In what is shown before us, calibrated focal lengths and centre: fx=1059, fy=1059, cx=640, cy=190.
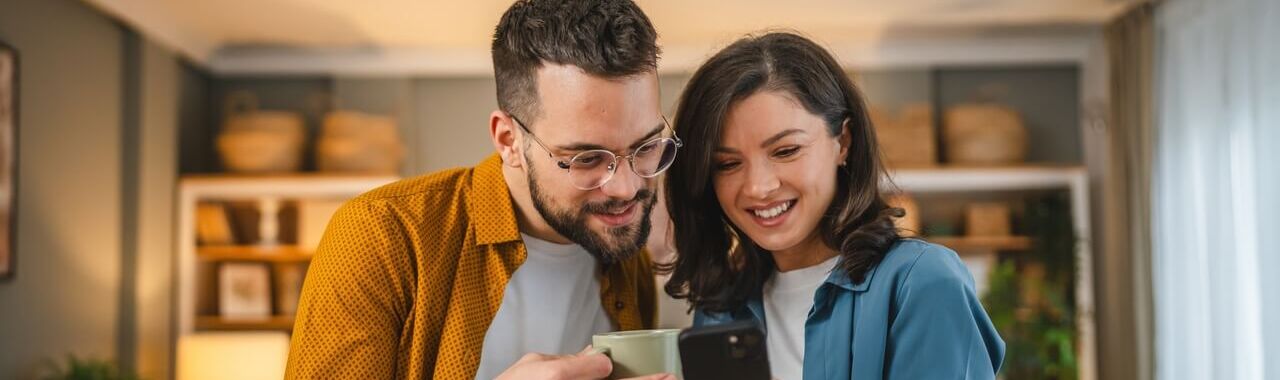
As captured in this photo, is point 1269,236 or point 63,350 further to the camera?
point 63,350

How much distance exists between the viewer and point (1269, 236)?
3.61m

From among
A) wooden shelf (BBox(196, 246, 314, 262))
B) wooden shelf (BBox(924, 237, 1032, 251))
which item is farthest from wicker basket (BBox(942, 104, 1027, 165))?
wooden shelf (BBox(196, 246, 314, 262))

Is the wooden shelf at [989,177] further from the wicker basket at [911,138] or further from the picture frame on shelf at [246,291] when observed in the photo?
the picture frame on shelf at [246,291]

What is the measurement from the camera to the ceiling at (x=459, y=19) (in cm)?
471

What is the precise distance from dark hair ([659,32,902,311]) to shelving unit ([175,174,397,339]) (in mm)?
3965

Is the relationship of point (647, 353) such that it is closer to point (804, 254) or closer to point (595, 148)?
point (595, 148)

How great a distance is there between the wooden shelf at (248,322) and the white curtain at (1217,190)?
413cm

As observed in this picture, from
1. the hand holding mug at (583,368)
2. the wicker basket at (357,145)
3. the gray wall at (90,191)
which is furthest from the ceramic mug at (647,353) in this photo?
the wicker basket at (357,145)

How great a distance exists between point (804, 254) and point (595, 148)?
34 centimetres

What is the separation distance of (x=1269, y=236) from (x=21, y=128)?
440 cm

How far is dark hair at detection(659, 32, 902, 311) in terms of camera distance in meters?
1.29

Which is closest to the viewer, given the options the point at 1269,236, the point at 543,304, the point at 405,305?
the point at 405,305

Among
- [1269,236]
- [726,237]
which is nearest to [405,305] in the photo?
[726,237]

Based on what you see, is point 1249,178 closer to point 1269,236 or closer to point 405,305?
point 1269,236
